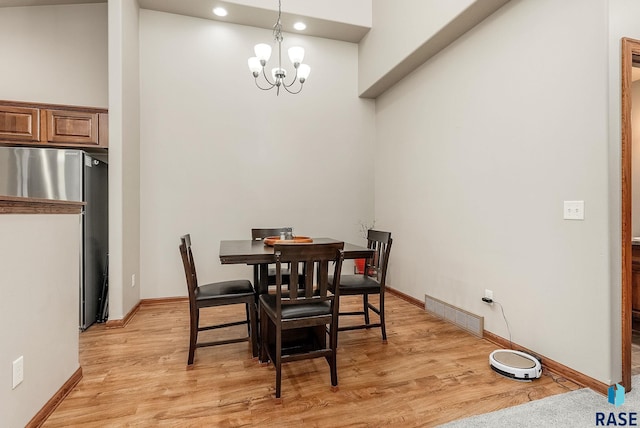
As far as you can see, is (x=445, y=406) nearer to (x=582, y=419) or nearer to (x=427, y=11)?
(x=582, y=419)

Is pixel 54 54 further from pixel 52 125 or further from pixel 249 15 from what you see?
pixel 249 15

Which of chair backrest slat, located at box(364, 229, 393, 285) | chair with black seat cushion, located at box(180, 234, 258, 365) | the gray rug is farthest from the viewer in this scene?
chair backrest slat, located at box(364, 229, 393, 285)

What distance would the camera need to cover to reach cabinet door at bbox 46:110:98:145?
10.4 feet

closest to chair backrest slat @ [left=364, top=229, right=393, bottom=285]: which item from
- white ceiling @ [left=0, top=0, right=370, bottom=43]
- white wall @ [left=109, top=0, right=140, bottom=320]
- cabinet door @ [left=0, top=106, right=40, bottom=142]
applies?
Result: white wall @ [left=109, top=0, right=140, bottom=320]

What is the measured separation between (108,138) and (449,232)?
3.61 meters

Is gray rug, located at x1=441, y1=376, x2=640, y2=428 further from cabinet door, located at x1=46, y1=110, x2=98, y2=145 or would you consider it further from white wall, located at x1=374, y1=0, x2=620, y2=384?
cabinet door, located at x1=46, y1=110, x2=98, y2=145

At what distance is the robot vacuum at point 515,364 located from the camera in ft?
7.25

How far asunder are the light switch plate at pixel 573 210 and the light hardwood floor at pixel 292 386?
1.11 m

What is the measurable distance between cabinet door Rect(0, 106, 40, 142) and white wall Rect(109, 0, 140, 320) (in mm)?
652

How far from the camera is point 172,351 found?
268 cm

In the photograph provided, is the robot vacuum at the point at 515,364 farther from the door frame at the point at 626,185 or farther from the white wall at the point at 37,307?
the white wall at the point at 37,307

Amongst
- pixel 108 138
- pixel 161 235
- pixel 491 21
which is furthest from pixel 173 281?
pixel 491 21

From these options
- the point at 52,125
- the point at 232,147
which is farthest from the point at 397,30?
the point at 52,125

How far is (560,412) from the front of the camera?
1.86m
